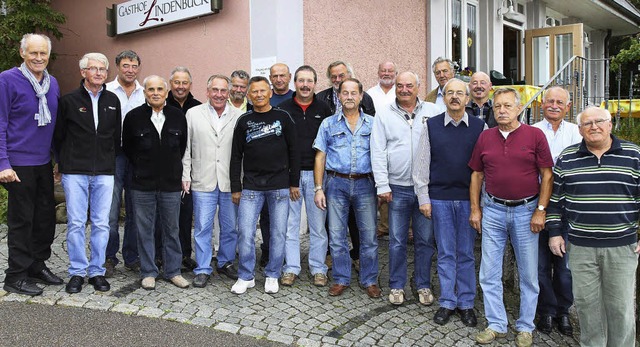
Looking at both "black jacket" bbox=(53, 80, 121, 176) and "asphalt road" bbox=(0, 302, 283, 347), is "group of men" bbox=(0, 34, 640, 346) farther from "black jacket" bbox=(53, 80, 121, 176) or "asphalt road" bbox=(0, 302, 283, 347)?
"asphalt road" bbox=(0, 302, 283, 347)

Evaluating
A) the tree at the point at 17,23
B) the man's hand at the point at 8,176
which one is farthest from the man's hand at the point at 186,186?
the tree at the point at 17,23

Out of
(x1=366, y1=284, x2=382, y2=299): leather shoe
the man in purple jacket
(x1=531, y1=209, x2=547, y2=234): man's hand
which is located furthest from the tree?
(x1=531, y1=209, x2=547, y2=234): man's hand

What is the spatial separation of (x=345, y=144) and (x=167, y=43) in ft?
16.5

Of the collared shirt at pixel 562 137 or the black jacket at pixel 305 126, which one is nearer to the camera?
the collared shirt at pixel 562 137

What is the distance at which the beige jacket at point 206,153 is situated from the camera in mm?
5078

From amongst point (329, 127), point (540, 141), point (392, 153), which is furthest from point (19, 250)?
point (540, 141)

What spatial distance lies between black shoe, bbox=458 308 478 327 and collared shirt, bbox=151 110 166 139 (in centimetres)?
299

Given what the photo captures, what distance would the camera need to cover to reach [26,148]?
182 inches

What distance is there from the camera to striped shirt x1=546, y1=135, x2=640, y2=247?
3586mm

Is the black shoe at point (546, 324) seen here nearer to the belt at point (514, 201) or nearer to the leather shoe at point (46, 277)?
the belt at point (514, 201)

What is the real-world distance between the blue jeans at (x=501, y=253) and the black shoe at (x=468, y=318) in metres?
0.20

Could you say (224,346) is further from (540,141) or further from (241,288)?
(540,141)

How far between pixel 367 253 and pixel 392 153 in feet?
3.11

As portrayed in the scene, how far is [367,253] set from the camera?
4973 millimetres
